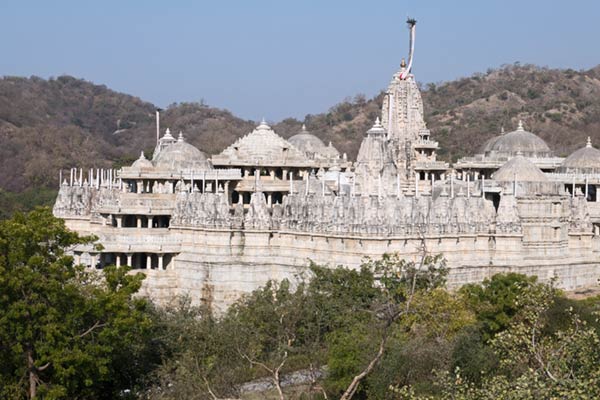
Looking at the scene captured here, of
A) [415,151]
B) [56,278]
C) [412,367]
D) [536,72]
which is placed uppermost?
[536,72]

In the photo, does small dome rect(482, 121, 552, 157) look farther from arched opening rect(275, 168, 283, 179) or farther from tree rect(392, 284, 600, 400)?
tree rect(392, 284, 600, 400)

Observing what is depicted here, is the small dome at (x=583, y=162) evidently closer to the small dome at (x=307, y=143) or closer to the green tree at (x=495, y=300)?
the small dome at (x=307, y=143)

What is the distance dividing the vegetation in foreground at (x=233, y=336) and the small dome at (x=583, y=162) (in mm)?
20740

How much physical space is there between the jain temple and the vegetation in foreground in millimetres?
4628

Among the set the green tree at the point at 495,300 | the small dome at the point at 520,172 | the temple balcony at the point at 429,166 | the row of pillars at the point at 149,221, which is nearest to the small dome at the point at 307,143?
the temple balcony at the point at 429,166

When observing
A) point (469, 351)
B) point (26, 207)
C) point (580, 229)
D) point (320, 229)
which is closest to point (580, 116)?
point (26, 207)

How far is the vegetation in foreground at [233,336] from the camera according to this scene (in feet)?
121

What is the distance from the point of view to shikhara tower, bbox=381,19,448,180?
6388cm

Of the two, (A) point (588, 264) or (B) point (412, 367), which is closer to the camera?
(B) point (412, 367)

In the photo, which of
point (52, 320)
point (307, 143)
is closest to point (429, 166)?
point (307, 143)

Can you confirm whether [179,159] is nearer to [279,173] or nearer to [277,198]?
[277,198]

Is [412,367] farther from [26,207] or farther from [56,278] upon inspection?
→ [26,207]

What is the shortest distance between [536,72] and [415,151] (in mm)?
84416

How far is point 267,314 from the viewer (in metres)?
44.4
